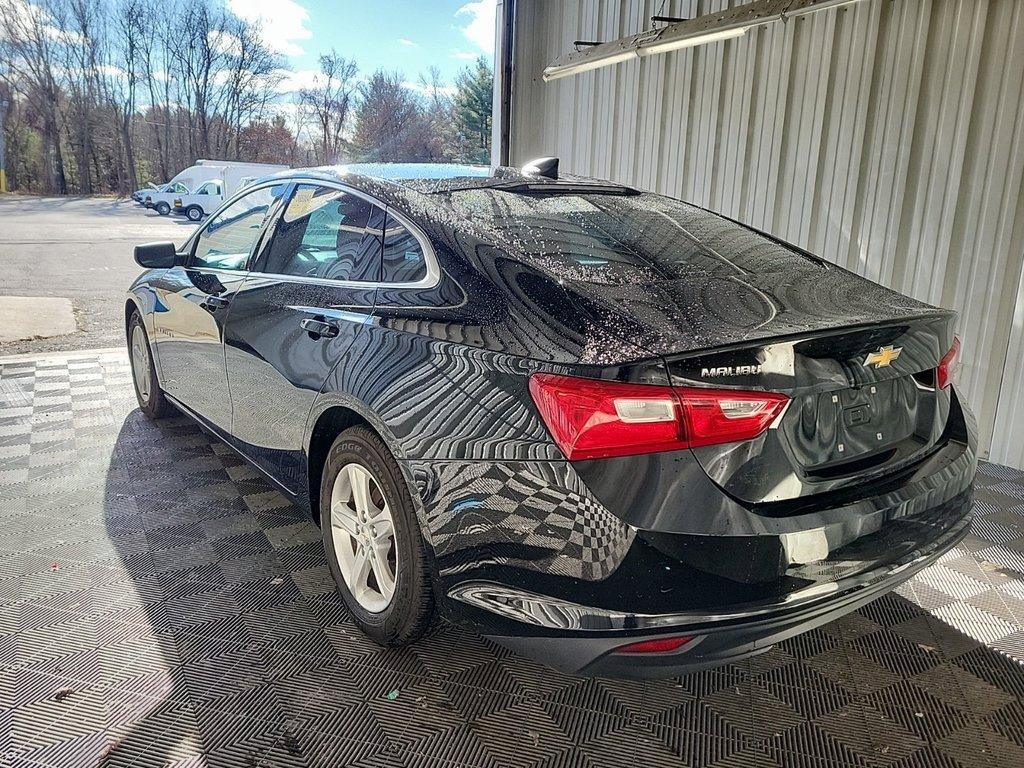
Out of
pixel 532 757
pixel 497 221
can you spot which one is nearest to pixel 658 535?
pixel 532 757

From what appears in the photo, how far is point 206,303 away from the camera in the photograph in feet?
10.3

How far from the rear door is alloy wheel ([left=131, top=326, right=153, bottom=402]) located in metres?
1.52

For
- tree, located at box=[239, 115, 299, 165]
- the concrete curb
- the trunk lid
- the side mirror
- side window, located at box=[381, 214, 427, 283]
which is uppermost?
tree, located at box=[239, 115, 299, 165]

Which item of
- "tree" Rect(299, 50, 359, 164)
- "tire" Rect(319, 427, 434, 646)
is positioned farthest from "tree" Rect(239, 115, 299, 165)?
"tire" Rect(319, 427, 434, 646)

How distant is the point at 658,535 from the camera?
4.94ft

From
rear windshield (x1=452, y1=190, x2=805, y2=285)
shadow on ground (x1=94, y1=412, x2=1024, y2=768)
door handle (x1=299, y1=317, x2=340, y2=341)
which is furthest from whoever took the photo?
door handle (x1=299, y1=317, x2=340, y2=341)

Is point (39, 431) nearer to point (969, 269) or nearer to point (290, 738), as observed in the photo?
point (290, 738)

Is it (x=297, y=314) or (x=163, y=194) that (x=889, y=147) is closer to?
(x=297, y=314)

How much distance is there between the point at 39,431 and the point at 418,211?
3224 millimetres

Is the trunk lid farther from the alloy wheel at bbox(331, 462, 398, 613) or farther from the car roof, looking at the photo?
the car roof

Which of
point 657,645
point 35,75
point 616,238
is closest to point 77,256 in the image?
point 616,238

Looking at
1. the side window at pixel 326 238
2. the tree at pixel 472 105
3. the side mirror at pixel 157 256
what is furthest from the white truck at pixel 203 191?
the side window at pixel 326 238

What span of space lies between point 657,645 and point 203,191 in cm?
2533

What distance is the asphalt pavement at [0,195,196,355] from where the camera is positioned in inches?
292
